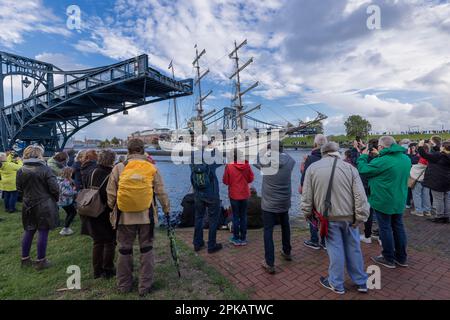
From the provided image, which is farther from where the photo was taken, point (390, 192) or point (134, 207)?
point (390, 192)

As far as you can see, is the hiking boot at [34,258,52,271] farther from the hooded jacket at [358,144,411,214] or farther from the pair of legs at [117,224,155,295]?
the hooded jacket at [358,144,411,214]

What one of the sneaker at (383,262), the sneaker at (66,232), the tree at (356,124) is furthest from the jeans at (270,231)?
the tree at (356,124)

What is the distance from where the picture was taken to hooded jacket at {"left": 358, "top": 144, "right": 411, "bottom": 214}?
3.56 meters

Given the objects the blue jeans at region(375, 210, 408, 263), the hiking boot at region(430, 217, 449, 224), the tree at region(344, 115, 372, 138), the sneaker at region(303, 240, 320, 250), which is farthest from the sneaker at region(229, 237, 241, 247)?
the tree at region(344, 115, 372, 138)

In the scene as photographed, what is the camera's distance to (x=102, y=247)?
11.6 ft

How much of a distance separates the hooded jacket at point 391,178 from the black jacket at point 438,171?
3089 millimetres

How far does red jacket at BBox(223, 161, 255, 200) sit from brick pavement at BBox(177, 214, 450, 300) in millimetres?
1129

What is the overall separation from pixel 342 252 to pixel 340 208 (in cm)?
64

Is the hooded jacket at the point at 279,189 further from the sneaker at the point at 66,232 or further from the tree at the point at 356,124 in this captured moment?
the tree at the point at 356,124

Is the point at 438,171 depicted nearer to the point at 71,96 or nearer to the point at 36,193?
the point at 36,193

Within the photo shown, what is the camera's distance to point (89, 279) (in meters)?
3.50

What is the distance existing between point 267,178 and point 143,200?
2.03m

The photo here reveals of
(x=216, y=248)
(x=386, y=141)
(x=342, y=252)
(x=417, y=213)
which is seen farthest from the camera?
(x=417, y=213)

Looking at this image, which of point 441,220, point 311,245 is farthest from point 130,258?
point 441,220
